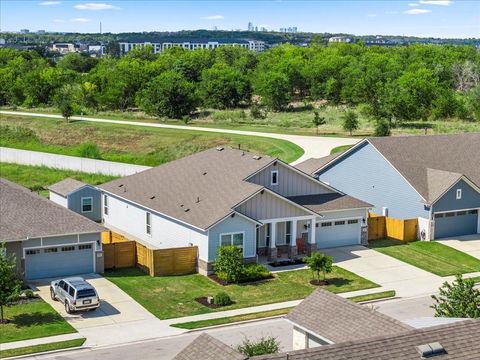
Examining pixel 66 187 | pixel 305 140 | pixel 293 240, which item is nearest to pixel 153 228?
pixel 293 240

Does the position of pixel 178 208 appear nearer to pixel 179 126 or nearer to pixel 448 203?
pixel 448 203

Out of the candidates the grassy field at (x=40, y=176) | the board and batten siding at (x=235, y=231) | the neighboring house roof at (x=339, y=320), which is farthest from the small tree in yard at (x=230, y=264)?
the grassy field at (x=40, y=176)

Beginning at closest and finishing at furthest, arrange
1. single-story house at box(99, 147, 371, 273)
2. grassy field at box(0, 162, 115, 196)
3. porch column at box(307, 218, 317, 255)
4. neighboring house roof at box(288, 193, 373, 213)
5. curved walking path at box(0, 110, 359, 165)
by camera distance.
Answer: single-story house at box(99, 147, 371, 273) → porch column at box(307, 218, 317, 255) → neighboring house roof at box(288, 193, 373, 213) → grassy field at box(0, 162, 115, 196) → curved walking path at box(0, 110, 359, 165)

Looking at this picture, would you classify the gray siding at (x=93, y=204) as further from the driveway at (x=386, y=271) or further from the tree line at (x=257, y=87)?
the tree line at (x=257, y=87)

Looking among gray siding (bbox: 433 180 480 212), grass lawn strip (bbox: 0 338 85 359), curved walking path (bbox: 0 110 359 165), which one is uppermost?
gray siding (bbox: 433 180 480 212)

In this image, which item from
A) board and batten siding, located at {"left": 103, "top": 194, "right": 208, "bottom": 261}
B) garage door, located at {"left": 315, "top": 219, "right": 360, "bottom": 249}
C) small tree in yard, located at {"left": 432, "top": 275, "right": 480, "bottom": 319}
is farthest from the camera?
garage door, located at {"left": 315, "top": 219, "right": 360, "bottom": 249}

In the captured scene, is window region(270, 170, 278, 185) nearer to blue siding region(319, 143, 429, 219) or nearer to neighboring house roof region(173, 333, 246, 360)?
blue siding region(319, 143, 429, 219)

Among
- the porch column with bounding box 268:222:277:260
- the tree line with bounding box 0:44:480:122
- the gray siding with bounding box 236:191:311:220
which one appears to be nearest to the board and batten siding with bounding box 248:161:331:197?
the gray siding with bounding box 236:191:311:220

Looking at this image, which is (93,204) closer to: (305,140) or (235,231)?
(235,231)
